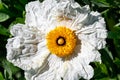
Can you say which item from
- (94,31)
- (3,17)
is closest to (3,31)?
(3,17)

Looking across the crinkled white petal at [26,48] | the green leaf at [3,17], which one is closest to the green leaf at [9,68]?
the crinkled white petal at [26,48]

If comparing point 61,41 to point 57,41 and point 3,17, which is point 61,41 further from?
point 3,17

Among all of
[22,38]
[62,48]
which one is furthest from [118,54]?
[22,38]

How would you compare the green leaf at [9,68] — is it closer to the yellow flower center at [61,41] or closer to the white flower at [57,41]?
the white flower at [57,41]

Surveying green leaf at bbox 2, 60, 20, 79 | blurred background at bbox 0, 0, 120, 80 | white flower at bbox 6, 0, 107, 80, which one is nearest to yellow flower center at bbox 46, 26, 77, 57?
white flower at bbox 6, 0, 107, 80

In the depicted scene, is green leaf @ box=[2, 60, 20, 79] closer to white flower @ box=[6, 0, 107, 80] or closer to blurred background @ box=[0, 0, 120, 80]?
blurred background @ box=[0, 0, 120, 80]

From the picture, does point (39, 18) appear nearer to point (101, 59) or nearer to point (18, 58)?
point (18, 58)
